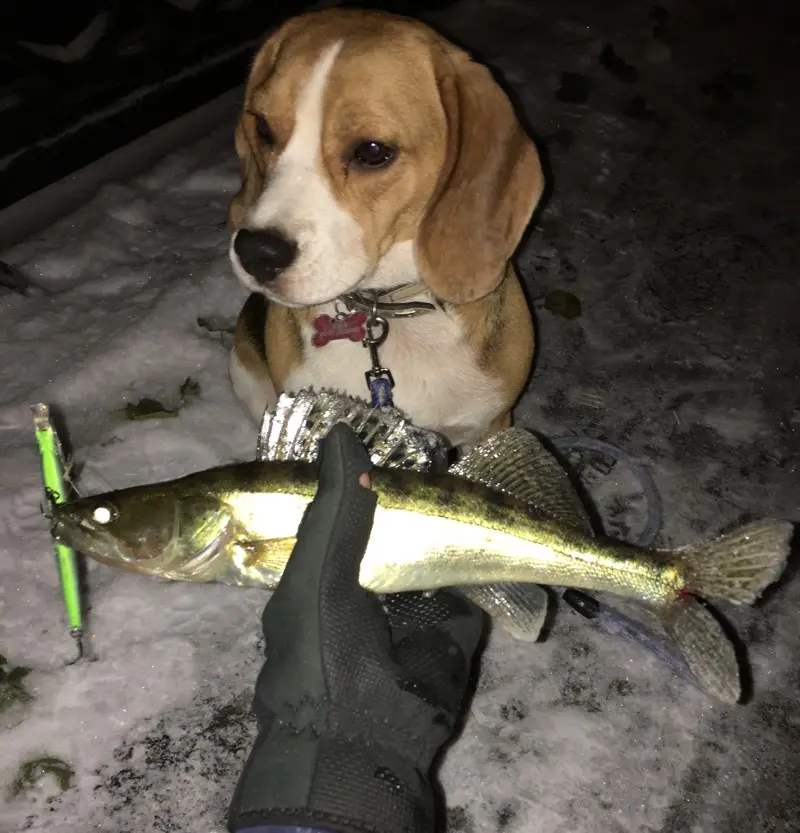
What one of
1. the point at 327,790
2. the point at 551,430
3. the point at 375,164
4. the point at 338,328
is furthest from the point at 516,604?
the point at 551,430

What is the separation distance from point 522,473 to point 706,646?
479 mm

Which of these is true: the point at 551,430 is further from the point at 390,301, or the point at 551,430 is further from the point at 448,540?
the point at 448,540

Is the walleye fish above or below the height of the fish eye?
below

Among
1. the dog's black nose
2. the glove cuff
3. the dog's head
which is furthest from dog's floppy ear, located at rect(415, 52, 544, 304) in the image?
the glove cuff

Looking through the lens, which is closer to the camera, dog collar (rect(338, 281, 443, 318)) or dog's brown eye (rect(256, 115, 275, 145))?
dog's brown eye (rect(256, 115, 275, 145))

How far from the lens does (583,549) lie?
4.86 feet

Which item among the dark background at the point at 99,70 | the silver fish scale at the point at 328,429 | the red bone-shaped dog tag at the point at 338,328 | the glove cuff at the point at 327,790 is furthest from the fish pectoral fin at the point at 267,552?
the dark background at the point at 99,70

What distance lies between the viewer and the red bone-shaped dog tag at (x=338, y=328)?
2.17m

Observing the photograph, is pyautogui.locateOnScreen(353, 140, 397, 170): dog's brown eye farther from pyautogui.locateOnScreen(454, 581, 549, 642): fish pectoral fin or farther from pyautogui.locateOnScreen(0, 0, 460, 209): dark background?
pyautogui.locateOnScreen(0, 0, 460, 209): dark background

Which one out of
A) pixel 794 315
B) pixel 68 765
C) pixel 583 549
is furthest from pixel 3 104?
pixel 794 315

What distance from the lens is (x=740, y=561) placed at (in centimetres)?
145

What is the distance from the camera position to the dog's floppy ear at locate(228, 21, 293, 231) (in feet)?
7.05

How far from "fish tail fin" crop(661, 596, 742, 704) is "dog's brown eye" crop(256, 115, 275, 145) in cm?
149

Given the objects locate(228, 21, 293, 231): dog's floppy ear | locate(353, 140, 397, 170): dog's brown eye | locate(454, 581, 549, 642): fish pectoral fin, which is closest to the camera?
locate(454, 581, 549, 642): fish pectoral fin
